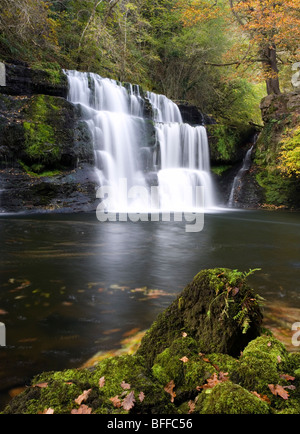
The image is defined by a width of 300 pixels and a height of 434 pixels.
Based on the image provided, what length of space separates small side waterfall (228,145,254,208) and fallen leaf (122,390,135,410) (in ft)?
51.5

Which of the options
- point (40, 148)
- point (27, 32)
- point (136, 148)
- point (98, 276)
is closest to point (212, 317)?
point (98, 276)

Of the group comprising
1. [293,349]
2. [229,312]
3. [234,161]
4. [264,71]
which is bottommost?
[293,349]

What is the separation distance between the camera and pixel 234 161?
17406 mm

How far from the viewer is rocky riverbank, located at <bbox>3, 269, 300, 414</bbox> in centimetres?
140

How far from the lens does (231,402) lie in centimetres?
135

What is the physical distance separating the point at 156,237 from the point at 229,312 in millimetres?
5599

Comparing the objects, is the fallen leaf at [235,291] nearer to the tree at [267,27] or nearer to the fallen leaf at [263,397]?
the fallen leaf at [263,397]

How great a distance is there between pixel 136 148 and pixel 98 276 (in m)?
10.8

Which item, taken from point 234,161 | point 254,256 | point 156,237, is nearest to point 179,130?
point 234,161

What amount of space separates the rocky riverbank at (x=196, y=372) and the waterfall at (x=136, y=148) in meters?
10.7

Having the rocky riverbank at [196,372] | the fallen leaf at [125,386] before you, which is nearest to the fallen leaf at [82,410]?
the rocky riverbank at [196,372]

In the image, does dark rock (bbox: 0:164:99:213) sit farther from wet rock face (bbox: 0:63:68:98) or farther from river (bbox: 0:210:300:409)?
wet rock face (bbox: 0:63:68:98)

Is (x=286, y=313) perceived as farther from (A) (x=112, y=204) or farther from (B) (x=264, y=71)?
(B) (x=264, y=71)

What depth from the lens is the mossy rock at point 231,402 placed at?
133 cm
